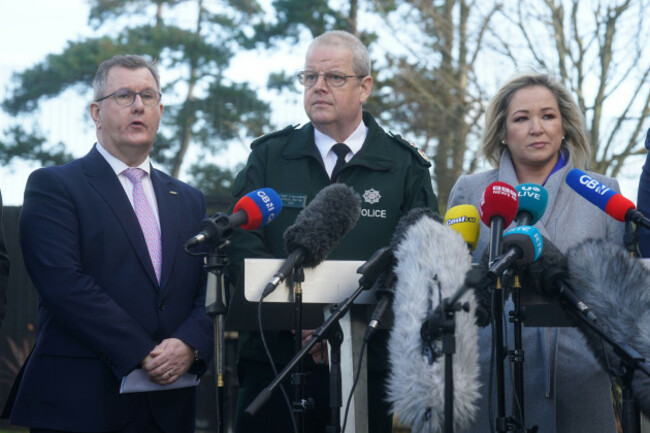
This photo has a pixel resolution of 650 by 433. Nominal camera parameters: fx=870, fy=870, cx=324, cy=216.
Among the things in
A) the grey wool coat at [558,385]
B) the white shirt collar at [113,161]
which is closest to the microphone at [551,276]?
the grey wool coat at [558,385]

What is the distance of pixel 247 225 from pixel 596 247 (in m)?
1.25

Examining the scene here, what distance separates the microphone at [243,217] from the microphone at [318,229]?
118 mm

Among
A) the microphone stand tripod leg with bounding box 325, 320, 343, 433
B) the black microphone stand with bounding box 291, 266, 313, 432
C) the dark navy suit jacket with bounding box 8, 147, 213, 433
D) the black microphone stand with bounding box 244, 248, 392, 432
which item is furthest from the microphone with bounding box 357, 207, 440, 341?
the dark navy suit jacket with bounding box 8, 147, 213, 433

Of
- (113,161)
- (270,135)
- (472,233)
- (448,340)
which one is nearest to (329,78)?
(270,135)

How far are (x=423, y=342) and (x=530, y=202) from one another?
29.3 inches

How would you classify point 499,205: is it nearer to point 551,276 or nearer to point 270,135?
point 551,276

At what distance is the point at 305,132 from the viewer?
4.38m

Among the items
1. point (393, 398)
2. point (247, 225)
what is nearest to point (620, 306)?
point (393, 398)

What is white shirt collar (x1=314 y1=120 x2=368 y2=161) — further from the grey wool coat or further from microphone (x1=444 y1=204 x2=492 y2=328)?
microphone (x1=444 y1=204 x2=492 y2=328)

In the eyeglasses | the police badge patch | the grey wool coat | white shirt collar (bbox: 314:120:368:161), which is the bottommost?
the grey wool coat

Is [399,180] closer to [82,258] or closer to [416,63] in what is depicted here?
[82,258]

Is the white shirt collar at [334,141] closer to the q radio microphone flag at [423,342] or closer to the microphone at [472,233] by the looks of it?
the microphone at [472,233]

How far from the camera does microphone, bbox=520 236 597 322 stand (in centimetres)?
296

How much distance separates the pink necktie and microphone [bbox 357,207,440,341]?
3.99 feet
